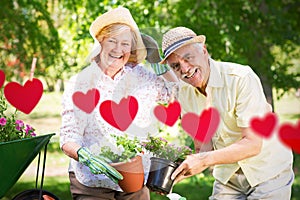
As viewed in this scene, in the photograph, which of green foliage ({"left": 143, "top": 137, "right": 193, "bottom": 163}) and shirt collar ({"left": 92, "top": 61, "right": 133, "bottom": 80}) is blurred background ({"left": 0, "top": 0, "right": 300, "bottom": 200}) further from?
green foliage ({"left": 143, "top": 137, "right": 193, "bottom": 163})

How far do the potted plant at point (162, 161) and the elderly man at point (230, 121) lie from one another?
0.11ft

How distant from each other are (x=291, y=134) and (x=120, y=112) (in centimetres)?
95

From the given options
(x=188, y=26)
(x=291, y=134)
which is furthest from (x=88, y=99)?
(x=188, y=26)

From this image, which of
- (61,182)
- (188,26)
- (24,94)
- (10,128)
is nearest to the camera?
(24,94)

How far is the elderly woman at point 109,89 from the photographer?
8.19ft

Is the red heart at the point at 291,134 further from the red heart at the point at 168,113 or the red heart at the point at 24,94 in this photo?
the red heart at the point at 24,94

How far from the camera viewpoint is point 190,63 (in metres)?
2.38

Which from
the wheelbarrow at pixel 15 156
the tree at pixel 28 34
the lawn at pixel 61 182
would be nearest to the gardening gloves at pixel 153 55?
the wheelbarrow at pixel 15 156

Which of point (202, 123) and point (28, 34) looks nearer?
point (202, 123)

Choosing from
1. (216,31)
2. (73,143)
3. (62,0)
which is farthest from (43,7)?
(73,143)

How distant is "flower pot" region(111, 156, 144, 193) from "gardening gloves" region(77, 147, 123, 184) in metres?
0.03

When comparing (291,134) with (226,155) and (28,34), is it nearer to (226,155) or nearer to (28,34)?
(226,155)

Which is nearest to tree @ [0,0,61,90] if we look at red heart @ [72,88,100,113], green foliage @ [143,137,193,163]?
red heart @ [72,88,100,113]

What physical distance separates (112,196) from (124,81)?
524 mm
